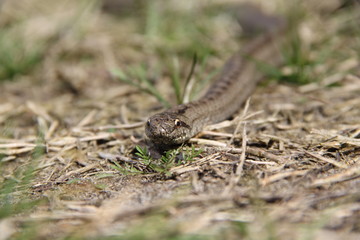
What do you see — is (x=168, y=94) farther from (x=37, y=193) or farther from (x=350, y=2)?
(x=350, y=2)

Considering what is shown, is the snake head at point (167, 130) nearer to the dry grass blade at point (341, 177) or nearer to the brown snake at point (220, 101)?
the brown snake at point (220, 101)

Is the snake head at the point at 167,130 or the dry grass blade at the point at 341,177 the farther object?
the snake head at the point at 167,130

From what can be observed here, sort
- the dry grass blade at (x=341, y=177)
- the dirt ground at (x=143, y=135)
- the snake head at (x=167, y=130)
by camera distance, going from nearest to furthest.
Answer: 1. the dirt ground at (x=143, y=135)
2. the dry grass blade at (x=341, y=177)
3. the snake head at (x=167, y=130)

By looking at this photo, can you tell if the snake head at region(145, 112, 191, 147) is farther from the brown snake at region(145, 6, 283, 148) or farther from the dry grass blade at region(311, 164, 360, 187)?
the dry grass blade at region(311, 164, 360, 187)

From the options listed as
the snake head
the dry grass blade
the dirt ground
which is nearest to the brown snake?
the snake head

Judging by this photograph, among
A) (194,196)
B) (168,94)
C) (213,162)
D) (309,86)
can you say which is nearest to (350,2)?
(309,86)

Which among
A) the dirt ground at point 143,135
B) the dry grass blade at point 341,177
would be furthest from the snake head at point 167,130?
the dry grass blade at point 341,177
